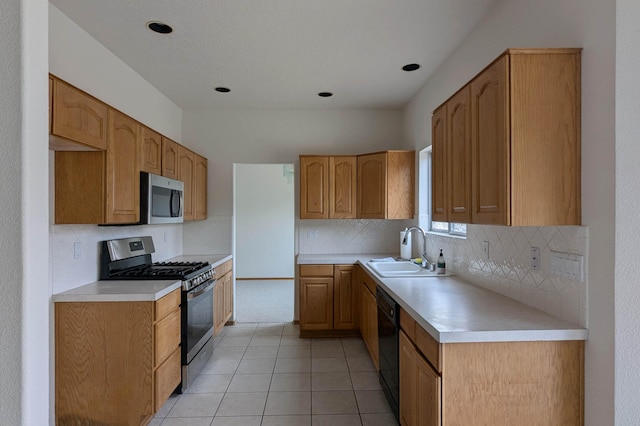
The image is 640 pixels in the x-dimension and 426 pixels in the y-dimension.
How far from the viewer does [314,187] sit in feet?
13.4

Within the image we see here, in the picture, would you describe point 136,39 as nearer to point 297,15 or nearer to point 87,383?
point 297,15

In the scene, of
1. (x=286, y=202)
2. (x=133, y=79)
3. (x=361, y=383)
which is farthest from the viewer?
(x=286, y=202)

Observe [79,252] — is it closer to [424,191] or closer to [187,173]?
[187,173]

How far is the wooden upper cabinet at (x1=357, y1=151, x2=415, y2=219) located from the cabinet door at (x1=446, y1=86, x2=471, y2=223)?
67.8 inches

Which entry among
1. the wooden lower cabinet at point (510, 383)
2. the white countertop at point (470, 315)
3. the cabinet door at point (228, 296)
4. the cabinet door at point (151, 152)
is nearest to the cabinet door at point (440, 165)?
the white countertop at point (470, 315)

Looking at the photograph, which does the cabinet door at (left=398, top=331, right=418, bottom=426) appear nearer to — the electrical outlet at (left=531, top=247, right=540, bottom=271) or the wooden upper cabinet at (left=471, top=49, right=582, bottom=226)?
the electrical outlet at (left=531, top=247, right=540, bottom=271)

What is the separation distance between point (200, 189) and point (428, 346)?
10.9 ft

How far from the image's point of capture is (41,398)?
45.0 inches

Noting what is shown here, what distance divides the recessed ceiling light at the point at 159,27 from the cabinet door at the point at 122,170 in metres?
0.66

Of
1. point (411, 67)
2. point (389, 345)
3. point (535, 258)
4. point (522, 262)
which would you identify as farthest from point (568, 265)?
point (411, 67)

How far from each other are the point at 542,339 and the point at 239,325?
3675 mm

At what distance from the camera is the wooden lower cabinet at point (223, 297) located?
3670 millimetres
